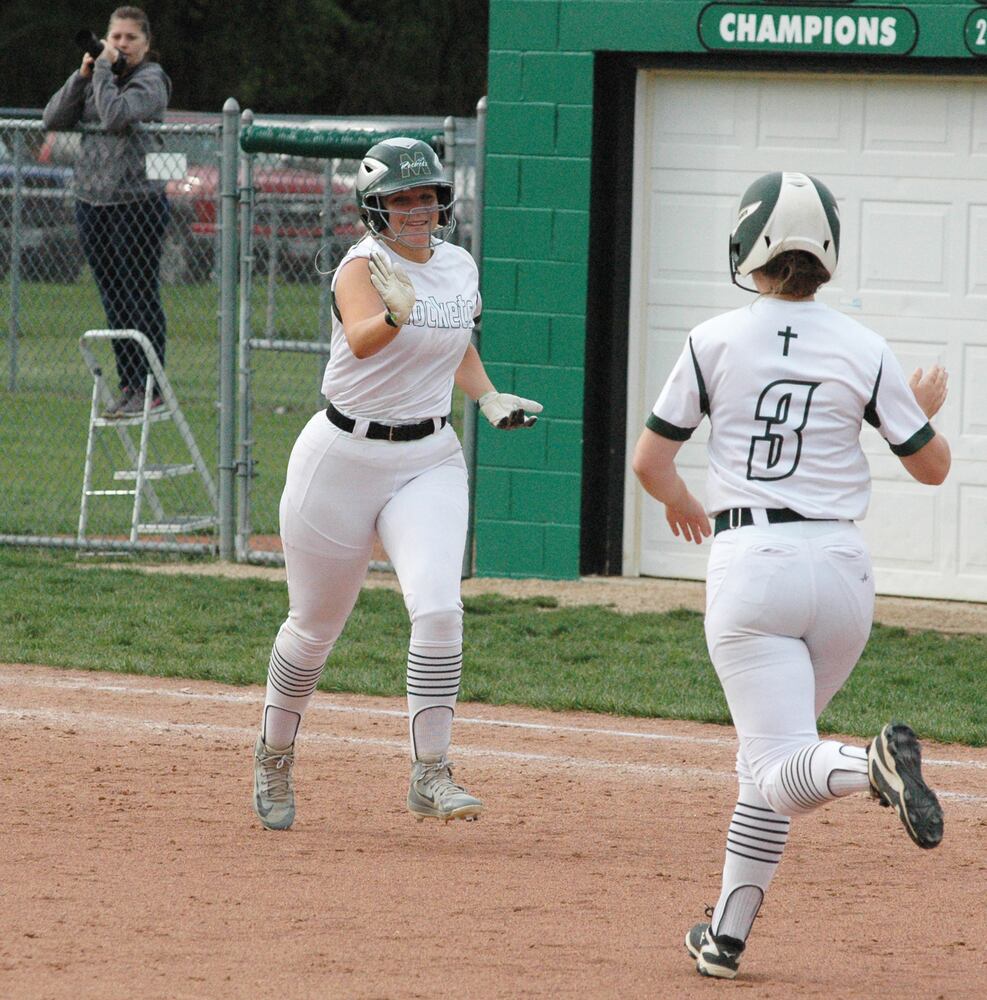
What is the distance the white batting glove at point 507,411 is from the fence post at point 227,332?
5.16 m

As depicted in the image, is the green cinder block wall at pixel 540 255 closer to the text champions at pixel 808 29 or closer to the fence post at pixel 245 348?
the text champions at pixel 808 29

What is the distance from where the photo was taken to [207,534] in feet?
38.1

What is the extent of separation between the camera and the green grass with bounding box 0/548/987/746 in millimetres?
7863

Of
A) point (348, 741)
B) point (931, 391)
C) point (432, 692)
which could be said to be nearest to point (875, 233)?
point (348, 741)

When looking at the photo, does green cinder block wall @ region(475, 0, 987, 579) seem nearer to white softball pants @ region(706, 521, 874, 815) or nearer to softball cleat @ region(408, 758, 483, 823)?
softball cleat @ region(408, 758, 483, 823)

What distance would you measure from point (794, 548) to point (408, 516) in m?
1.67

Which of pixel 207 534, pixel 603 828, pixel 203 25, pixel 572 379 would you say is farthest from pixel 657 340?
pixel 203 25

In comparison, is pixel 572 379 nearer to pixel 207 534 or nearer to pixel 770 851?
pixel 207 534

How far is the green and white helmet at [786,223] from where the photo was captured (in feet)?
13.8

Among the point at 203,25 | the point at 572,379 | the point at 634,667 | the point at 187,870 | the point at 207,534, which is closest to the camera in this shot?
the point at 187,870

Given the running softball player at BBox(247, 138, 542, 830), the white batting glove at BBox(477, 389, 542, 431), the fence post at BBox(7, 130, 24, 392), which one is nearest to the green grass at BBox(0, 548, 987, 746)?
the running softball player at BBox(247, 138, 542, 830)

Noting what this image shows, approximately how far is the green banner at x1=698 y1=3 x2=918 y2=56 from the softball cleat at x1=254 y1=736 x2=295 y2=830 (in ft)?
17.2

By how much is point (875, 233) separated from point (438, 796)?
527cm

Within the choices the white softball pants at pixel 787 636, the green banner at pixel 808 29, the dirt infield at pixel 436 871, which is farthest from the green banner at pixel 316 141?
the white softball pants at pixel 787 636
